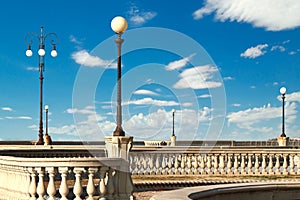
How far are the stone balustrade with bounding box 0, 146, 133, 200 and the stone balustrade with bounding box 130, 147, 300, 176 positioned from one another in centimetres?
850

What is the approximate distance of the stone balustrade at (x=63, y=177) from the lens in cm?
802

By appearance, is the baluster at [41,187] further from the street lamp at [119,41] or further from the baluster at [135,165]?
the baluster at [135,165]

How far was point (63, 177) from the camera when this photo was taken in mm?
8000

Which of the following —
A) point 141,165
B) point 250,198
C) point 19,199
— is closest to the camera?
point 250,198

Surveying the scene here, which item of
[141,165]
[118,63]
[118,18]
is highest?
[118,18]

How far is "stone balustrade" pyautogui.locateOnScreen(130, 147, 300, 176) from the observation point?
17.7m

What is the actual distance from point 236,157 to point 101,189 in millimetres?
10890

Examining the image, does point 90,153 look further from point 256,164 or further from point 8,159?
point 8,159

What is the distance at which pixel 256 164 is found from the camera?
18.1 m

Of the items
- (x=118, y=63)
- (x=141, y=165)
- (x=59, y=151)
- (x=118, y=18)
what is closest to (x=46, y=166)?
(x=118, y=63)

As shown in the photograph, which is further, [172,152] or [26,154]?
[172,152]

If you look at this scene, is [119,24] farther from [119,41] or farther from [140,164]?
[140,164]

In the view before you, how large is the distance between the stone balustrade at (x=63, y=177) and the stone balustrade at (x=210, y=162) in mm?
8501

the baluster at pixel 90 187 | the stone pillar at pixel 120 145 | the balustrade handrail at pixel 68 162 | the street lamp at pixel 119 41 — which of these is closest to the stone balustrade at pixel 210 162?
the street lamp at pixel 119 41
